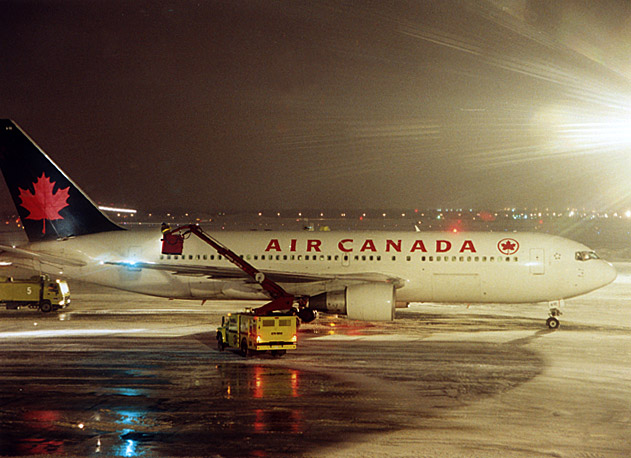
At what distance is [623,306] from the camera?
132 feet

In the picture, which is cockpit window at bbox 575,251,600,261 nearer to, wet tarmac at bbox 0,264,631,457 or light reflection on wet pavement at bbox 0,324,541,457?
wet tarmac at bbox 0,264,631,457

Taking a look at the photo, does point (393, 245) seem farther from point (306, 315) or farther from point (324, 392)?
point (324, 392)

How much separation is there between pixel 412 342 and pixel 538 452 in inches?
521

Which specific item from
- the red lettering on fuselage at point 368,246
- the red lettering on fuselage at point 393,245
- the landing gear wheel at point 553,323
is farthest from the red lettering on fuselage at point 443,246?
the landing gear wheel at point 553,323

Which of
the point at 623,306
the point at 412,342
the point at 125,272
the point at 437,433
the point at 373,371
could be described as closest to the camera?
the point at 437,433

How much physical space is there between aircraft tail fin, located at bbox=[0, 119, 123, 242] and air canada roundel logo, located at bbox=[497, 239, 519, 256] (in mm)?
21498

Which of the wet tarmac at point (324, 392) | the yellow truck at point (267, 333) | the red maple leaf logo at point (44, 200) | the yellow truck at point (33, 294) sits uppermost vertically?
the red maple leaf logo at point (44, 200)

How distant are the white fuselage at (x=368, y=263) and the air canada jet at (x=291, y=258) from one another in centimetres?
5

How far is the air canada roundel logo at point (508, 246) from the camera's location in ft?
104

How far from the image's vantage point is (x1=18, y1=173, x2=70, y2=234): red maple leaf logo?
34156 mm

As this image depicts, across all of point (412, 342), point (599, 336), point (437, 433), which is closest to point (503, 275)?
point (599, 336)

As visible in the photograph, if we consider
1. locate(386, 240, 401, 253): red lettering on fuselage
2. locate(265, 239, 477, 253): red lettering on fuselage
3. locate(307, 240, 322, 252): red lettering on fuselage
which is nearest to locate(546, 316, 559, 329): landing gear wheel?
locate(265, 239, 477, 253): red lettering on fuselage

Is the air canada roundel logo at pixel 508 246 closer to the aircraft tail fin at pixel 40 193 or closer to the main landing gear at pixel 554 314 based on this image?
the main landing gear at pixel 554 314

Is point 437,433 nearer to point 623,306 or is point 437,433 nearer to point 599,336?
point 599,336
